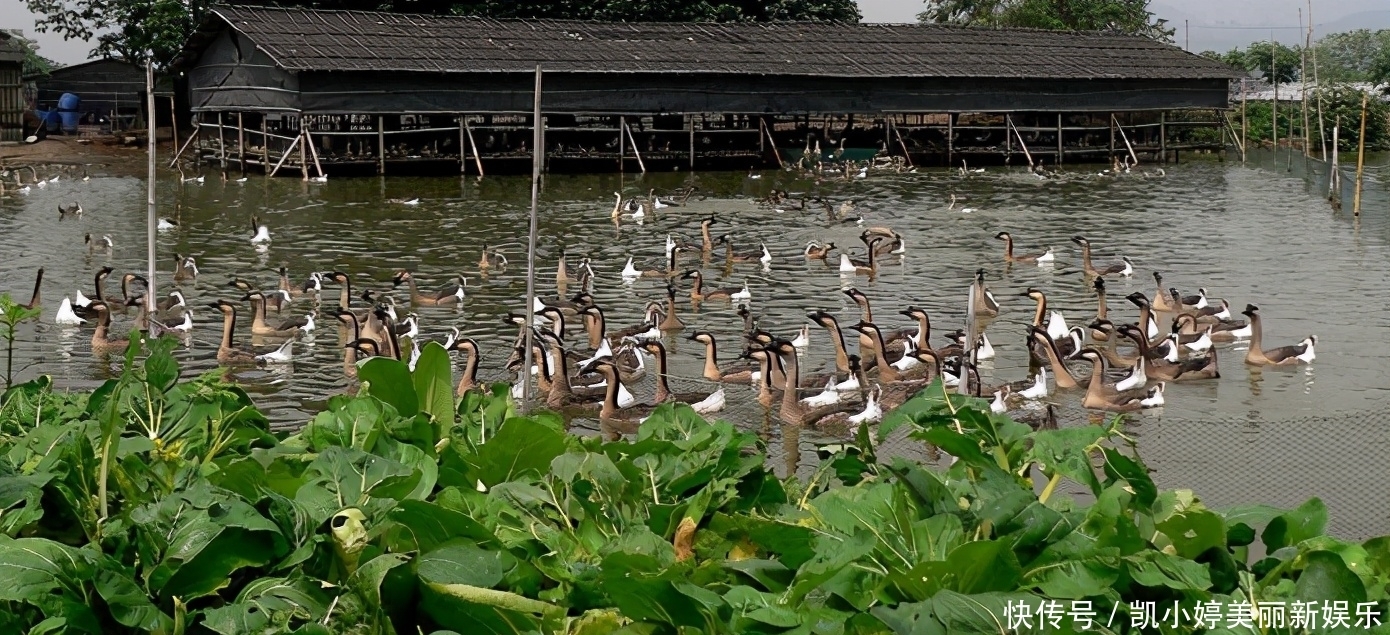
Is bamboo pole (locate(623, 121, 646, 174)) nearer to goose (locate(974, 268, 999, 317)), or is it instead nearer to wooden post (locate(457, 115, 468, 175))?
wooden post (locate(457, 115, 468, 175))

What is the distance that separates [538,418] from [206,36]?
117 feet

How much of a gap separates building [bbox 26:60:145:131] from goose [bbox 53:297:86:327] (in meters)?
34.6

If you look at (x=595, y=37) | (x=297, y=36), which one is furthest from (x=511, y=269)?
(x=595, y=37)

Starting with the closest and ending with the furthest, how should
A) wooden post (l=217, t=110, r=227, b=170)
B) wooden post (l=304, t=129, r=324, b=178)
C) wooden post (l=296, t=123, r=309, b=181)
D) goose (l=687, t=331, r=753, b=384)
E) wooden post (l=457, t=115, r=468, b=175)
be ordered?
goose (l=687, t=331, r=753, b=384)
wooden post (l=304, t=129, r=324, b=178)
wooden post (l=296, t=123, r=309, b=181)
wooden post (l=457, t=115, r=468, b=175)
wooden post (l=217, t=110, r=227, b=170)

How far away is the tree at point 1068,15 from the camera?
56.5 meters

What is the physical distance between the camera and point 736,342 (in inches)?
591

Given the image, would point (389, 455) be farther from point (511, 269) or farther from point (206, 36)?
point (206, 36)

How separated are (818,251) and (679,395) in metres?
9.11

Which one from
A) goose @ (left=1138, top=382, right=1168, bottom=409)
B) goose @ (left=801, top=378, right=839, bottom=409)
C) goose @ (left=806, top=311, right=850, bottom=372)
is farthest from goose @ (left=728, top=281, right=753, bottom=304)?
goose @ (left=1138, top=382, right=1168, bottom=409)

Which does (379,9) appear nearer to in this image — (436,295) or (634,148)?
(634,148)

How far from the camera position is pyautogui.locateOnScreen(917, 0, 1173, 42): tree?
5653 centimetres

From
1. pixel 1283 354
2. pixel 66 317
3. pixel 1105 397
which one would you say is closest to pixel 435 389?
pixel 1105 397

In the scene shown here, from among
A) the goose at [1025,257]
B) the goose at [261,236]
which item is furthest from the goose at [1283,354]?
the goose at [261,236]

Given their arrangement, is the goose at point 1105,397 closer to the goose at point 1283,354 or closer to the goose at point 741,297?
the goose at point 1283,354
